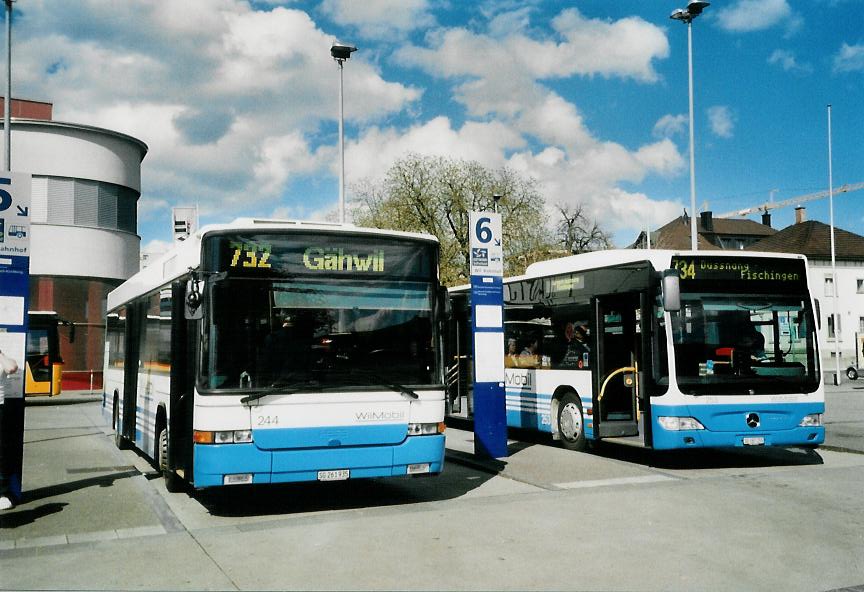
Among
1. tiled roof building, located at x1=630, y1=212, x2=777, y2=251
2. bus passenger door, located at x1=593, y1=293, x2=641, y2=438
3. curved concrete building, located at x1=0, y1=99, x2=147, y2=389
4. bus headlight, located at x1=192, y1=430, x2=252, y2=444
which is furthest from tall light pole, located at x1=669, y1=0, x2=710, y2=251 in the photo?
tiled roof building, located at x1=630, y1=212, x2=777, y2=251

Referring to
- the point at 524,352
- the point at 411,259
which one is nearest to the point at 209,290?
the point at 411,259

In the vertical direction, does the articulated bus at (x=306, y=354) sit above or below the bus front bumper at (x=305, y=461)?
above

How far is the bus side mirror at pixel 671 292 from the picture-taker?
11.1 m

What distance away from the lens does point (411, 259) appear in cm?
942

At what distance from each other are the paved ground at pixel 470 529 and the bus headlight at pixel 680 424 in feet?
1.99

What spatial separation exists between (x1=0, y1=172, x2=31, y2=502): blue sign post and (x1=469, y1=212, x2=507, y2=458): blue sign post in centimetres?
619

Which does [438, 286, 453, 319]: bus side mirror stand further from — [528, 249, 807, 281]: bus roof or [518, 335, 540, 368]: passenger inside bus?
[518, 335, 540, 368]: passenger inside bus

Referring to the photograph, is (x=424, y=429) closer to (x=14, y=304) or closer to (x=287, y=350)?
(x=287, y=350)

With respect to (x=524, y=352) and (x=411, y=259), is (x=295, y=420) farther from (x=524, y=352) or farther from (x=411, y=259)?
(x=524, y=352)

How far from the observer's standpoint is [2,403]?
9125mm

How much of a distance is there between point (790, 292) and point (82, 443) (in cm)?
1238

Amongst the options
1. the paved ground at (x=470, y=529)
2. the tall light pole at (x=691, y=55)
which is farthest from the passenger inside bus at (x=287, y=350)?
the tall light pole at (x=691, y=55)

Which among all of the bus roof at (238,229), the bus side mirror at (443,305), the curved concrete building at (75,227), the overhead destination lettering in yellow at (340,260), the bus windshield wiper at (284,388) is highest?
the curved concrete building at (75,227)

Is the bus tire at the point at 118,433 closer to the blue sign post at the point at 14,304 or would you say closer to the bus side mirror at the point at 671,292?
the blue sign post at the point at 14,304
